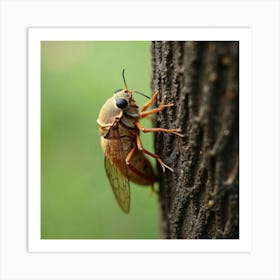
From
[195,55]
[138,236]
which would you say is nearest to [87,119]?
[138,236]

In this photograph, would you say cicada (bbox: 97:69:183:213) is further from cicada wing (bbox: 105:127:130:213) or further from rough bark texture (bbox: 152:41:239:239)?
rough bark texture (bbox: 152:41:239:239)

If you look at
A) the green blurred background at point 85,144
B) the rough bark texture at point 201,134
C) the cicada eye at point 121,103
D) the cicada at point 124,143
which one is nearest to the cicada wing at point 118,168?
the cicada at point 124,143

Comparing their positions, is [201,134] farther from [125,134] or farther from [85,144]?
[85,144]

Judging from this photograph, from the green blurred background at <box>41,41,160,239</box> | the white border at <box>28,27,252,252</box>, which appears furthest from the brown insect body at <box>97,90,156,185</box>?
the green blurred background at <box>41,41,160,239</box>

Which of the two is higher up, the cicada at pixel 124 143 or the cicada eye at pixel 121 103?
the cicada eye at pixel 121 103
